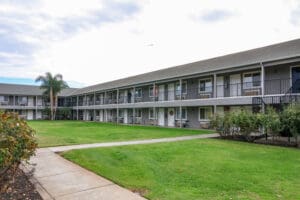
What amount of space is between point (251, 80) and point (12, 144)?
20573mm

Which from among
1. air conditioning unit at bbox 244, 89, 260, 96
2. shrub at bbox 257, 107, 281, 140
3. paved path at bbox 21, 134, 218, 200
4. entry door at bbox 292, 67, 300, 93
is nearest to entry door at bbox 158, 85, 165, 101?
air conditioning unit at bbox 244, 89, 260, 96

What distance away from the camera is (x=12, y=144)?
5.11 m

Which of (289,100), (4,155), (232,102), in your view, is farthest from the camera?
(232,102)

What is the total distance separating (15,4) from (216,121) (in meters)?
12.3

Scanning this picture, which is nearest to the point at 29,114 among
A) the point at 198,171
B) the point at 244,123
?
the point at 244,123

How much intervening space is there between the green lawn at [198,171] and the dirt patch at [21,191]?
1.81 metres

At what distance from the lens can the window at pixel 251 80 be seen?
22.3 metres

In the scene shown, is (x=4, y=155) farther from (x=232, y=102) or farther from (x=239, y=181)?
(x=232, y=102)

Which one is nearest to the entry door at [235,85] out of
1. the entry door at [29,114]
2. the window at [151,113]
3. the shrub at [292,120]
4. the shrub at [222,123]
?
the shrub at [222,123]

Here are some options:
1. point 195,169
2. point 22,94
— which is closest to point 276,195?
point 195,169

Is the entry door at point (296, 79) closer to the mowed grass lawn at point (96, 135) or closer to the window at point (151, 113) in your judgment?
the mowed grass lawn at point (96, 135)

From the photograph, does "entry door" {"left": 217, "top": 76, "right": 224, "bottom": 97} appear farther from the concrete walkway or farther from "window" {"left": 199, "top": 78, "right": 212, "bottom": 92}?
the concrete walkway

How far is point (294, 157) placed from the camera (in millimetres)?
10633

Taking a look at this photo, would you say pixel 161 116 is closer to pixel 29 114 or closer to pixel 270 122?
pixel 270 122
